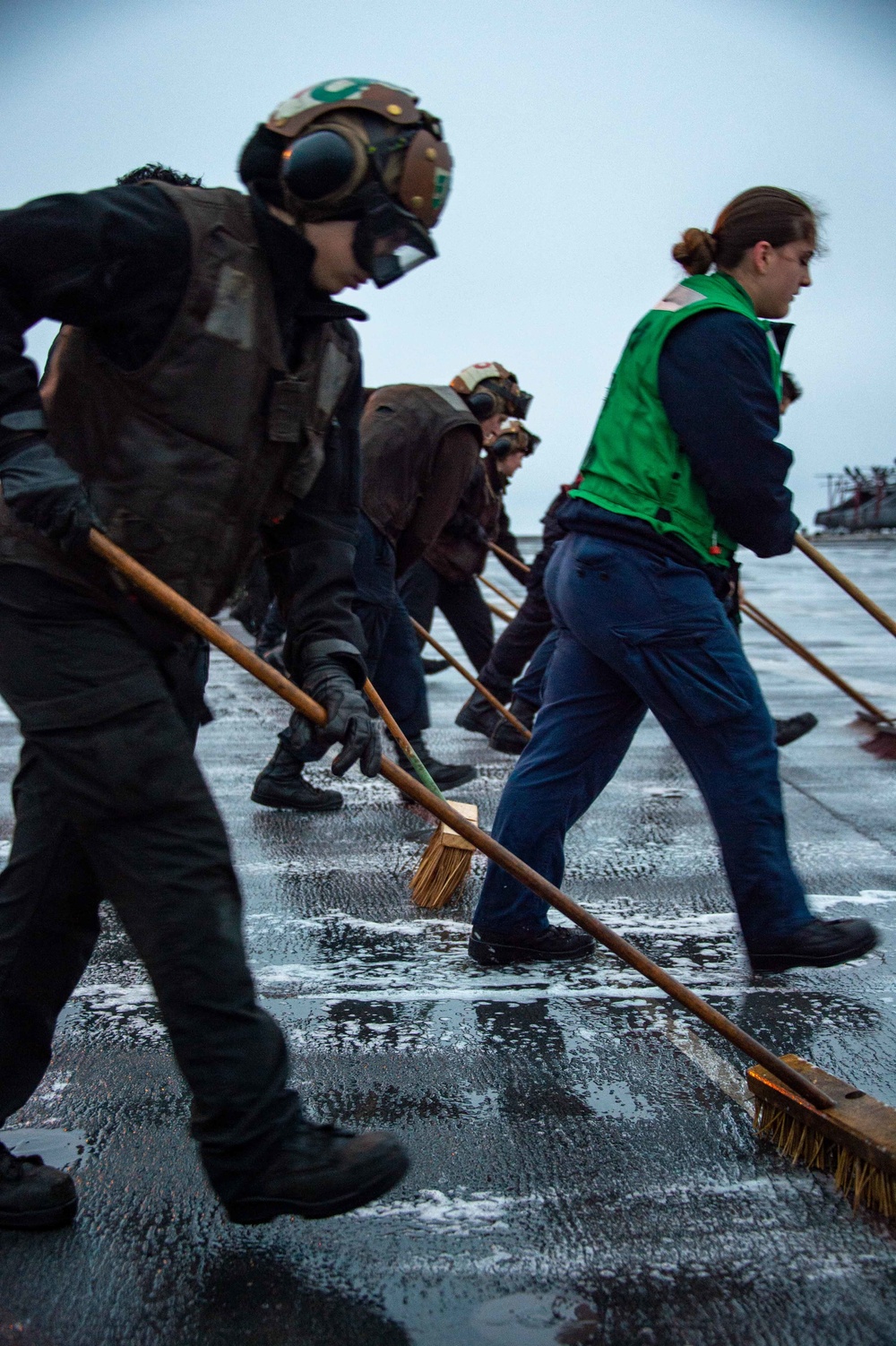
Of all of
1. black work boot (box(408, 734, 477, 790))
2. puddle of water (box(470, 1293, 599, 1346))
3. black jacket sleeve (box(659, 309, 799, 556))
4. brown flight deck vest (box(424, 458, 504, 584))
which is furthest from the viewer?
brown flight deck vest (box(424, 458, 504, 584))

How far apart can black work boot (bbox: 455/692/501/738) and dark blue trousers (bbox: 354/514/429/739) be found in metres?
1.66

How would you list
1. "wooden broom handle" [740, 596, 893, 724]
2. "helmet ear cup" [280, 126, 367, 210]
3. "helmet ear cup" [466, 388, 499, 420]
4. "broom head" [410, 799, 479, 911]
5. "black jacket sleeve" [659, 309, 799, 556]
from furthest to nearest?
"wooden broom handle" [740, 596, 893, 724] < "helmet ear cup" [466, 388, 499, 420] < "broom head" [410, 799, 479, 911] < "black jacket sleeve" [659, 309, 799, 556] < "helmet ear cup" [280, 126, 367, 210]

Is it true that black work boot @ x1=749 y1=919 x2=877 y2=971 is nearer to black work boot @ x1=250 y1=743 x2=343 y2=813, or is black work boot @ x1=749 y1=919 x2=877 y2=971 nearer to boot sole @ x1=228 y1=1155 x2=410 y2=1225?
boot sole @ x1=228 y1=1155 x2=410 y2=1225

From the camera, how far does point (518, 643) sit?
8.03 meters

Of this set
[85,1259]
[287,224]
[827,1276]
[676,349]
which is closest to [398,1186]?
[85,1259]

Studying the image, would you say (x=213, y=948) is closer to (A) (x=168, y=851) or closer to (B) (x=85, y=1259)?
(A) (x=168, y=851)

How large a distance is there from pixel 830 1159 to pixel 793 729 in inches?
200

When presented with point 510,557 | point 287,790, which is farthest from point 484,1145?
point 510,557

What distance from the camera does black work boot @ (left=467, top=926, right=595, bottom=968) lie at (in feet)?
12.3

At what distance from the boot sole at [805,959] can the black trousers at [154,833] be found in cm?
165

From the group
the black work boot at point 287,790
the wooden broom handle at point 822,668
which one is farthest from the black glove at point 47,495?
the wooden broom handle at point 822,668

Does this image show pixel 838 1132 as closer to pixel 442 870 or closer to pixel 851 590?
pixel 442 870

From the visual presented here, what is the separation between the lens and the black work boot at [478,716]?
7.90m

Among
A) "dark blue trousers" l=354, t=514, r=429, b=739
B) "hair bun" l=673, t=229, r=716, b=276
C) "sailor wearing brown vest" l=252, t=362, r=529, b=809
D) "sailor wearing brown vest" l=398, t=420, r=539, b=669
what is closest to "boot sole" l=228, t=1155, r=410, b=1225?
"hair bun" l=673, t=229, r=716, b=276
